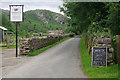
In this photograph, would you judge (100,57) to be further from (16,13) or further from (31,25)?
(31,25)

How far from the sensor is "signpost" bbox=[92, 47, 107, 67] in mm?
8734

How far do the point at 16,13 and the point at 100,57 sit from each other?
27.2 ft

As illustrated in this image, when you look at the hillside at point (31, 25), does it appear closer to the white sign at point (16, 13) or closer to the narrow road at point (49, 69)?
the white sign at point (16, 13)

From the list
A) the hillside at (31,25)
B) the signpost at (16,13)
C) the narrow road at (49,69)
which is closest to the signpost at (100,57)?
the narrow road at (49,69)

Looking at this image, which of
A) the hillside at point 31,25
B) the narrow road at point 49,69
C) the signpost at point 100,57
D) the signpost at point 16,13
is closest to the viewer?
the narrow road at point 49,69

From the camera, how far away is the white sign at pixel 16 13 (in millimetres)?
13898

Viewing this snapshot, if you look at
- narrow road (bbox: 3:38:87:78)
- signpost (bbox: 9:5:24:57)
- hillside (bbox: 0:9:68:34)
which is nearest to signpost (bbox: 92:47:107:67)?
narrow road (bbox: 3:38:87:78)

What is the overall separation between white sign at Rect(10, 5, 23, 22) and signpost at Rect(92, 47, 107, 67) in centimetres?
751

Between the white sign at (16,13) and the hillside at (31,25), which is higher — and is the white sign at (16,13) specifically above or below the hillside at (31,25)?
below

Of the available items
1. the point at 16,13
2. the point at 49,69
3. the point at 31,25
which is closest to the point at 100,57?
the point at 49,69

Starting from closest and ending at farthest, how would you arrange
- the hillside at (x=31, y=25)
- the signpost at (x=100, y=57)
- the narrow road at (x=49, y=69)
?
the narrow road at (x=49, y=69) < the signpost at (x=100, y=57) < the hillside at (x=31, y=25)

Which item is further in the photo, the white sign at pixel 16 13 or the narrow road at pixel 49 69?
the white sign at pixel 16 13

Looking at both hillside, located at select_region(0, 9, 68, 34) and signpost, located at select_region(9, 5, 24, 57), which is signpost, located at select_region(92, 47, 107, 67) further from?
hillside, located at select_region(0, 9, 68, 34)

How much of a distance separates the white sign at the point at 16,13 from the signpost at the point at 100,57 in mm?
7505
